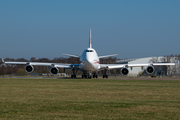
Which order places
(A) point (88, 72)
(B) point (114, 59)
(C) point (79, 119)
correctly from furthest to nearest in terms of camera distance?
(B) point (114, 59) → (A) point (88, 72) → (C) point (79, 119)

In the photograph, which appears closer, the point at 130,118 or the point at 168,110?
the point at 130,118

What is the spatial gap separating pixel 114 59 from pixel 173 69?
47729 millimetres

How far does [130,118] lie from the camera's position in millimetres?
9398

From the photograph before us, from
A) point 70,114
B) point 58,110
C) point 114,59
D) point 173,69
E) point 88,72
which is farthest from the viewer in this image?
point 114,59

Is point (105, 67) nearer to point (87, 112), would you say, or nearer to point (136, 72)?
point (87, 112)

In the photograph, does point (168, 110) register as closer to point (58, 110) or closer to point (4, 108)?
point (58, 110)

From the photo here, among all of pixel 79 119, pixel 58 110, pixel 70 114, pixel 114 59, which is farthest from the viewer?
pixel 114 59

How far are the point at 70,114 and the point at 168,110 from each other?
3695mm

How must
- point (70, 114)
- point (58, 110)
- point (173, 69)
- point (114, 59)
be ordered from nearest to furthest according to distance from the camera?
point (70, 114) → point (58, 110) → point (173, 69) → point (114, 59)

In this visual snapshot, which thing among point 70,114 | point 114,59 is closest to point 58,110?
point 70,114

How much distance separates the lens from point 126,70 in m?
50.8

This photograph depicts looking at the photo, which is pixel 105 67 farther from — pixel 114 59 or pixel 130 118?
pixel 114 59

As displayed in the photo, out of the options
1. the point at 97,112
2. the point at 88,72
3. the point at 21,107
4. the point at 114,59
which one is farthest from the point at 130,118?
the point at 114,59

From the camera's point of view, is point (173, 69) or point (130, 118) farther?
point (173, 69)
